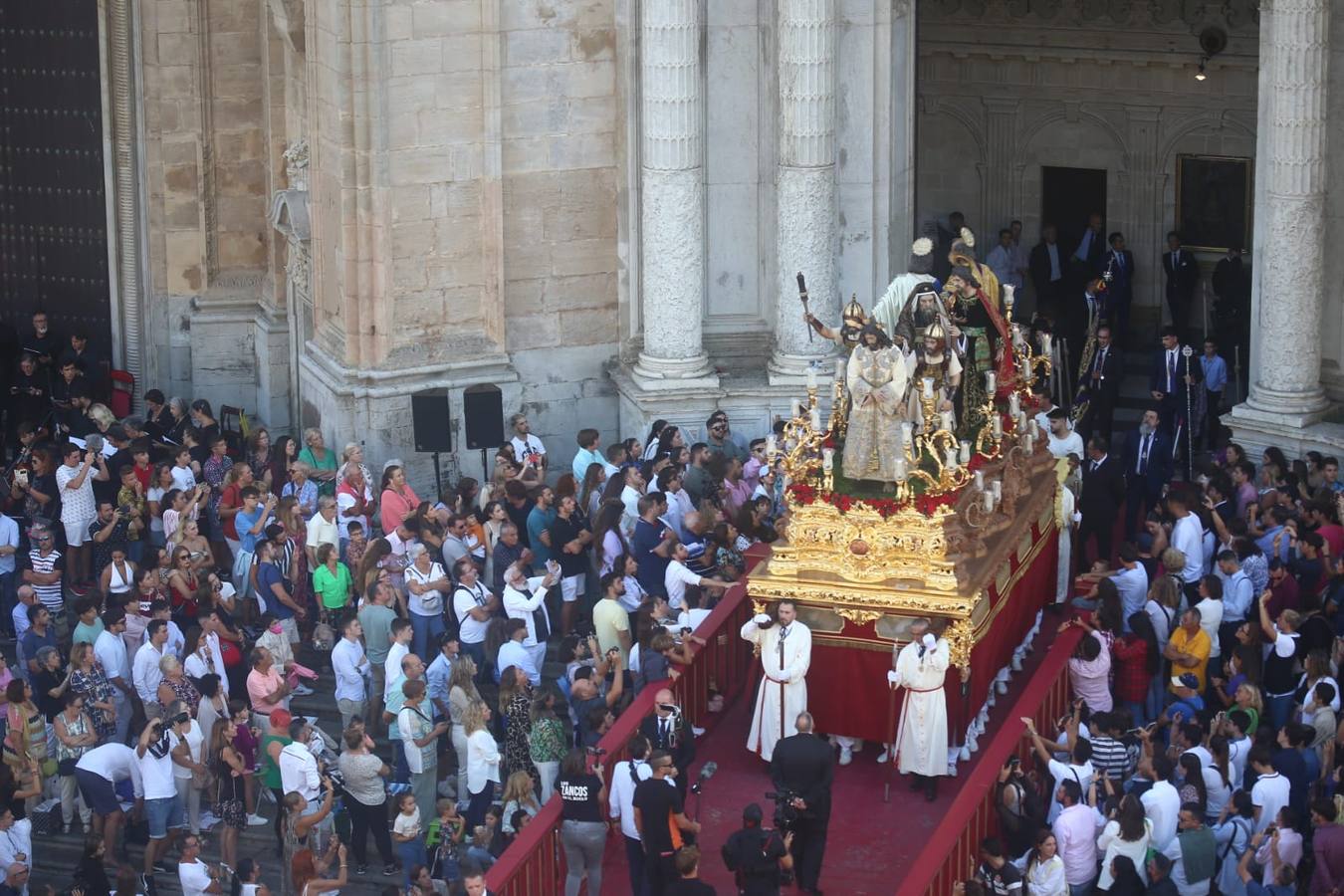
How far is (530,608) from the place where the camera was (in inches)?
1009

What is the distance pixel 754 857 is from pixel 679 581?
532 cm

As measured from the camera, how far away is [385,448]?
102 ft

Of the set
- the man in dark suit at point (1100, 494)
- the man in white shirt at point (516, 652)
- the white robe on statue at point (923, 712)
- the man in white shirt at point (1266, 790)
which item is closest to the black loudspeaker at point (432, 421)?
the man in white shirt at point (516, 652)

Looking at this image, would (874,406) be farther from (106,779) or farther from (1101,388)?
(1101,388)

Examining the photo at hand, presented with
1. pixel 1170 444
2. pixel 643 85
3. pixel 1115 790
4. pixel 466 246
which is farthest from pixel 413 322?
pixel 1115 790

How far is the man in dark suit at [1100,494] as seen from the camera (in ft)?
91.8

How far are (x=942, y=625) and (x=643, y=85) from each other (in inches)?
341

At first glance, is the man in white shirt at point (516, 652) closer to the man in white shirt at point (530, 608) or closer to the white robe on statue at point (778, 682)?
the man in white shirt at point (530, 608)

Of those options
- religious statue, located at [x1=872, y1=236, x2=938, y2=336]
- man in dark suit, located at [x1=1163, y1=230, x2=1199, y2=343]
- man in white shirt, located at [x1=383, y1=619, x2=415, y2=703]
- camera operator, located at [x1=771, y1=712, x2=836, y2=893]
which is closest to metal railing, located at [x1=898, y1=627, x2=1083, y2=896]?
camera operator, located at [x1=771, y1=712, x2=836, y2=893]

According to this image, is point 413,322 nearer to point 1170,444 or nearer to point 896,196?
point 896,196

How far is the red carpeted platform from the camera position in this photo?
2300cm

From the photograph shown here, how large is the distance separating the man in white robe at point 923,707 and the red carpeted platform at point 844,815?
0.30 metres

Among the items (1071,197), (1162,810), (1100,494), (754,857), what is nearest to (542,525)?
(1100,494)

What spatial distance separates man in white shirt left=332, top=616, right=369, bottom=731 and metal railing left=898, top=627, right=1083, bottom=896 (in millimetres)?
5246
